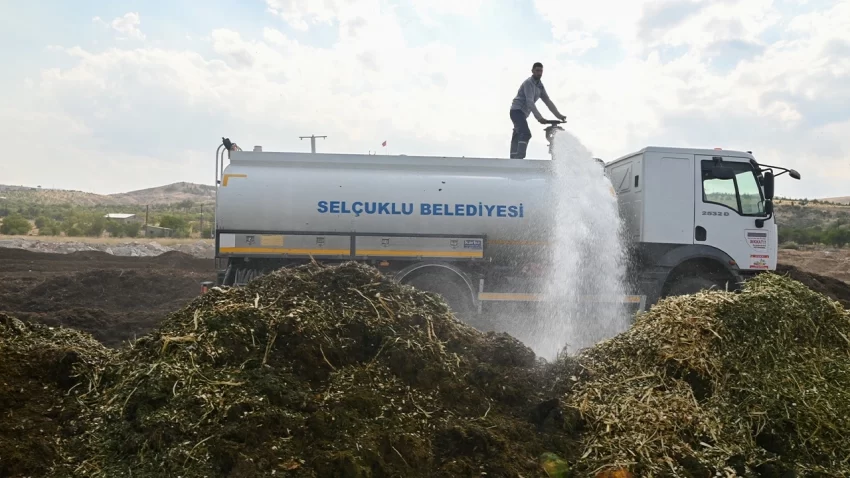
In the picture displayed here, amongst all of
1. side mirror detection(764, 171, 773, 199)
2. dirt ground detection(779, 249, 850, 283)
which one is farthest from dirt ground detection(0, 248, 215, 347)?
dirt ground detection(779, 249, 850, 283)

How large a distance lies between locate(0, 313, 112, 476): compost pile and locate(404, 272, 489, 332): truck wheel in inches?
193

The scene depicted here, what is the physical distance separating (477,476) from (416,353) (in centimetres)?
112

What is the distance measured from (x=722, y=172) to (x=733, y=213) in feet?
2.26

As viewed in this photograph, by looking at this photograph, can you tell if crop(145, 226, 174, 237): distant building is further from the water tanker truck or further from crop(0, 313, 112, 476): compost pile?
crop(0, 313, 112, 476): compost pile

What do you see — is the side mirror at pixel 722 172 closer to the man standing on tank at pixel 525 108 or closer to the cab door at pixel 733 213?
the cab door at pixel 733 213

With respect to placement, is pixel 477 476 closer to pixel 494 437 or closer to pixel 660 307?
pixel 494 437

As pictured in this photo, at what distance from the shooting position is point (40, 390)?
395 centimetres

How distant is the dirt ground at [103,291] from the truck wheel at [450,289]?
4.34 meters

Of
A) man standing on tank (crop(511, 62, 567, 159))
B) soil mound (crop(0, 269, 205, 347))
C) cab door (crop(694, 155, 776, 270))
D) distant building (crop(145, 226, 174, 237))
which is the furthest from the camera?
distant building (crop(145, 226, 174, 237))

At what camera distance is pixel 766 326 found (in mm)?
4879

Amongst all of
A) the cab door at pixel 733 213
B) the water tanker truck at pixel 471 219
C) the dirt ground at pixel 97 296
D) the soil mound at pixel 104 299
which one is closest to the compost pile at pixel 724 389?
the water tanker truck at pixel 471 219

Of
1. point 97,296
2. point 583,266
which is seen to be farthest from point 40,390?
point 97,296

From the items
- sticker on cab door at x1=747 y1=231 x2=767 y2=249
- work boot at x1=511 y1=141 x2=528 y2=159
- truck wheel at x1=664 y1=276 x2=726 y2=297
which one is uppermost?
work boot at x1=511 y1=141 x2=528 y2=159

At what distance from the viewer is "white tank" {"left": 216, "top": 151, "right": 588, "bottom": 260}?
28.3ft
